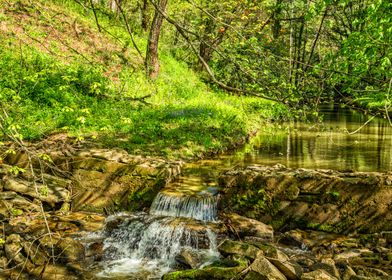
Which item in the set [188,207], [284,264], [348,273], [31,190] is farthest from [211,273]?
[31,190]

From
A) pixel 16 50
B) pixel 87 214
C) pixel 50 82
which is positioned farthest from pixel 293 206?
pixel 16 50

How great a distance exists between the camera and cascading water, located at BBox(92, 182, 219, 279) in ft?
28.2

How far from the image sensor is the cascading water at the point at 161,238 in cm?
859

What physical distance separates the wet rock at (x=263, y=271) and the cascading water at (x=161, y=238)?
156 cm

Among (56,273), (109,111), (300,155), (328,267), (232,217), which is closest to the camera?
Answer: (328,267)

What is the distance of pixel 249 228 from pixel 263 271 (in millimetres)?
2299

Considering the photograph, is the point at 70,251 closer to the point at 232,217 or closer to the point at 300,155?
the point at 232,217

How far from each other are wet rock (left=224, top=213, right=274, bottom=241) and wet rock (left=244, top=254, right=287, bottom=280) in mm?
1882

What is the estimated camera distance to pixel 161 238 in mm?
9336

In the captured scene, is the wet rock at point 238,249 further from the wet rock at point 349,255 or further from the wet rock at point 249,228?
the wet rock at point 349,255

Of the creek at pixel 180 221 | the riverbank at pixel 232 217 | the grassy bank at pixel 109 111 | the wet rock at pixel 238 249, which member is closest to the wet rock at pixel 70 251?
the riverbank at pixel 232 217

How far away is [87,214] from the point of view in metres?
10.7

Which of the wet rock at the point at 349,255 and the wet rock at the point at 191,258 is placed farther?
the wet rock at the point at 191,258

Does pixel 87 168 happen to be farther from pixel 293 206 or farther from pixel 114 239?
pixel 293 206
